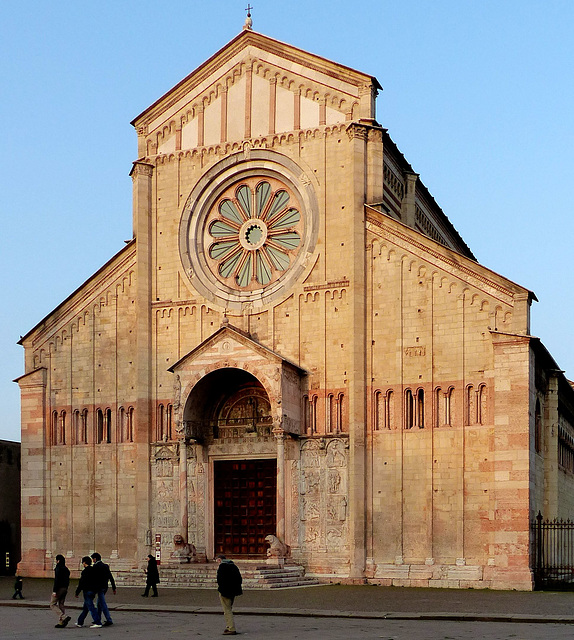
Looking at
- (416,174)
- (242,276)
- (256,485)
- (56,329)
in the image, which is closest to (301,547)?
(256,485)

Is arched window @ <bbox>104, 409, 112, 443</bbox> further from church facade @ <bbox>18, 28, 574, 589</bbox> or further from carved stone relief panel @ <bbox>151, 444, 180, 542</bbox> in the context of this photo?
carved stone relief panel @ <bbox>151, 444, 180, 542</bbox>

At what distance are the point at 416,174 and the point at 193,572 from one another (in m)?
17.1

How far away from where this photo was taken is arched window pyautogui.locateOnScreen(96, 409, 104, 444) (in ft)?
127

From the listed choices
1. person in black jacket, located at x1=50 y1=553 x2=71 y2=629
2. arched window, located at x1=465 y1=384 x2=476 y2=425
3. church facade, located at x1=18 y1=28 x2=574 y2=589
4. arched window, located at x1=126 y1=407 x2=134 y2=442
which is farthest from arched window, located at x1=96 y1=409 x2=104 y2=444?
person in black jacket, located at x1=50 y1=553 x2=71 y2=629

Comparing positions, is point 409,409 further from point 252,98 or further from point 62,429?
point 62,429

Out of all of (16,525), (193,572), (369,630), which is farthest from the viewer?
(16,525)

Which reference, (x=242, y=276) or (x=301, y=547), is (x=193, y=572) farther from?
(x=242, y=276)

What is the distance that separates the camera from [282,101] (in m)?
37.7

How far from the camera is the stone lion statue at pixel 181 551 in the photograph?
3527 centimetres

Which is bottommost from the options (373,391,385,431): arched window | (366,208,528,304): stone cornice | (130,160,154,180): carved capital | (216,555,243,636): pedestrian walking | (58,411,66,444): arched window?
(216,555,243,636): pedestrian walking

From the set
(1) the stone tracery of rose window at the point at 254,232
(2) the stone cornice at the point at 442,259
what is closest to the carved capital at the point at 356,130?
(2) the stone cornice at the point at 442,259

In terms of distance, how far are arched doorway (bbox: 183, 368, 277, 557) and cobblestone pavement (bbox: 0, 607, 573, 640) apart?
1120 centimetres

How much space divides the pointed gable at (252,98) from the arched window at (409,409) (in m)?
9.39

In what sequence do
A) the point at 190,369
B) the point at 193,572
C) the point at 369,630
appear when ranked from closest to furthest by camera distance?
1. the point at 369,630
2. the point at 193,572
3. the point at 190,369
